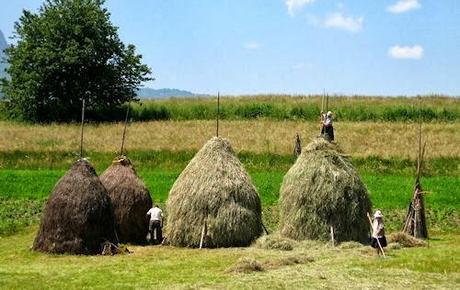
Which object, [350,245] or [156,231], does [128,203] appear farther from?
[350,245]

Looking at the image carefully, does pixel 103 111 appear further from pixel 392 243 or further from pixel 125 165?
pixel 392 243

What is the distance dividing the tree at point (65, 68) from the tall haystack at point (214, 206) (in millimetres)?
40692

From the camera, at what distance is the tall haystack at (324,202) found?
24406 mm

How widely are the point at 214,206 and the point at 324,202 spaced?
3.92 metres

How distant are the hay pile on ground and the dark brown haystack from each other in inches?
74.1

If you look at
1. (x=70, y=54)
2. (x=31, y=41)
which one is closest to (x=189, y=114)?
(x=70, y=54)

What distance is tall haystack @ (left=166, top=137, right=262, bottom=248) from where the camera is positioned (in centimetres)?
2462

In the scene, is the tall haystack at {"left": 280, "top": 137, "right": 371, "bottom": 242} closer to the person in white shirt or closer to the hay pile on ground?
the person in white shirt

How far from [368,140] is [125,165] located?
27745mm

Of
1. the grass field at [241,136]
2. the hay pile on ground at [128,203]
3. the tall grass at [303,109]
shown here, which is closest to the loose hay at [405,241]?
the hay pile on ground at [128,203]

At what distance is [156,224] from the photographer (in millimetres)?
25344

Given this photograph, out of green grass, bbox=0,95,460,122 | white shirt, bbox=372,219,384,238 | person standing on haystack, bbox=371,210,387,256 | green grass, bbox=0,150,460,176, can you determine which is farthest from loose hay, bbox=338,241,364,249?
green grass, bbox=0,95,460,122

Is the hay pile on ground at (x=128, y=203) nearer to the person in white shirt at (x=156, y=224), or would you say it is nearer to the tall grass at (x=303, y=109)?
the person in white shirt at (x=156, y=224)

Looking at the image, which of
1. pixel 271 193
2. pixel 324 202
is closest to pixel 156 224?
pixel 324 202
